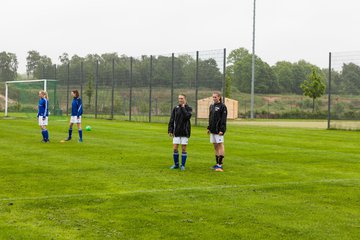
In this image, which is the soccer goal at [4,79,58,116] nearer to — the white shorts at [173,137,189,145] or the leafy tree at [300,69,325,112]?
the leafy tree at [300,69,325,112]

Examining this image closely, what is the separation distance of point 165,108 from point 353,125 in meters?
14.3

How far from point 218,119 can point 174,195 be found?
4.02 m

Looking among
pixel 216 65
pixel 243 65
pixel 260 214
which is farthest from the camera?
pixel 243 65

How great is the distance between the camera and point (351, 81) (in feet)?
107

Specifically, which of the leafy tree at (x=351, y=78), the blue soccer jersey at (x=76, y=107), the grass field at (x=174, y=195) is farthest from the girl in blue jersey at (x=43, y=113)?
the leafy tree at (x=351, y=78)

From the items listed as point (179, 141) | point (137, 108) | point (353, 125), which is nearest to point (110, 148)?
point (179, 141)

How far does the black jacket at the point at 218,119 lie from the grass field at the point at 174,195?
1.02 metres

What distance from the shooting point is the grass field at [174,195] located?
7.97 meters

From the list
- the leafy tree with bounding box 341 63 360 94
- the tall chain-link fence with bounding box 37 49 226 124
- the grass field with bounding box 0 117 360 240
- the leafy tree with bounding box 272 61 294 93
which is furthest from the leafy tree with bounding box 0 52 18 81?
the grass field with bounding box 0 117 360 240

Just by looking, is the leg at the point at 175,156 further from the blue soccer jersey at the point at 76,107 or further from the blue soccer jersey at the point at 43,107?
the blue soccer jersey at the point at 43,107

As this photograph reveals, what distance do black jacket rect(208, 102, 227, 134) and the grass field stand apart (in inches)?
40.1

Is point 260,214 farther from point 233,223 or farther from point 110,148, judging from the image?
point 110,148

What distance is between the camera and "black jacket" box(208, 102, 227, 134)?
1409cm

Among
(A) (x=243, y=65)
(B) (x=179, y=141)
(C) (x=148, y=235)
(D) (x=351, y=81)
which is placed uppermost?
(A) (x=243, y=65)
